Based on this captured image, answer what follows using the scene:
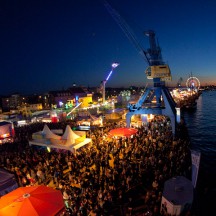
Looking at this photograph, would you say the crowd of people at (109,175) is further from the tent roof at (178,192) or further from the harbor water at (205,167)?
the harbor water at (205,167)

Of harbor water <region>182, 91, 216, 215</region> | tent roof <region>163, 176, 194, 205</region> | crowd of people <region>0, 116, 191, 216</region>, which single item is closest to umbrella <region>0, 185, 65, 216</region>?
crowd of people <region>0, 116, 191, 216</region>

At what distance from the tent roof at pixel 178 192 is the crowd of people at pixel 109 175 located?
64 cm

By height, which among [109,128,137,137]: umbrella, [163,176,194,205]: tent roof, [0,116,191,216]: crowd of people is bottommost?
[0,116,191,216]: crowd of people

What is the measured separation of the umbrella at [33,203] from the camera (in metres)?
6.56

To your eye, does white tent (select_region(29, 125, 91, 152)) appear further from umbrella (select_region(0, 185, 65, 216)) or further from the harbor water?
the harbor water

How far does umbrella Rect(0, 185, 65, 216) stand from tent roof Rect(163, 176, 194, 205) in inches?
192

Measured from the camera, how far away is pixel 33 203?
679cm

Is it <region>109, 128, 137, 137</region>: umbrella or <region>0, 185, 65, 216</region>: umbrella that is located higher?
<region>0, 185, 65, 216</region>: umbrella

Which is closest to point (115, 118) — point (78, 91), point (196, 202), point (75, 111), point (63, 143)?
point (75, 111)

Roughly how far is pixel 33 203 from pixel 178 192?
631 cm

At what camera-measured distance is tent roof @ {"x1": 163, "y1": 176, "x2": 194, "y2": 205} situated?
871cm

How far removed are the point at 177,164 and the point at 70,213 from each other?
763cm

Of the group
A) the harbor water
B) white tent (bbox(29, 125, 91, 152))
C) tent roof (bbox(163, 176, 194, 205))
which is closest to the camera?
tent roof (bbox(163, 176, 194, 205))

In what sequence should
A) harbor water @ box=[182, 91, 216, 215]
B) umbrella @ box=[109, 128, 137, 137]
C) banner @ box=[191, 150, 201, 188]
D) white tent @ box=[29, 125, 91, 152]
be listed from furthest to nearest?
1. umbrella @ box=[109, 128, 137, 137]
2. white tent @ box=[29, 125, 91, 152]
3. harbor water @ box=[182, 91, 216, 215]
4. banner @ box=[191, 150, 201, 188]
